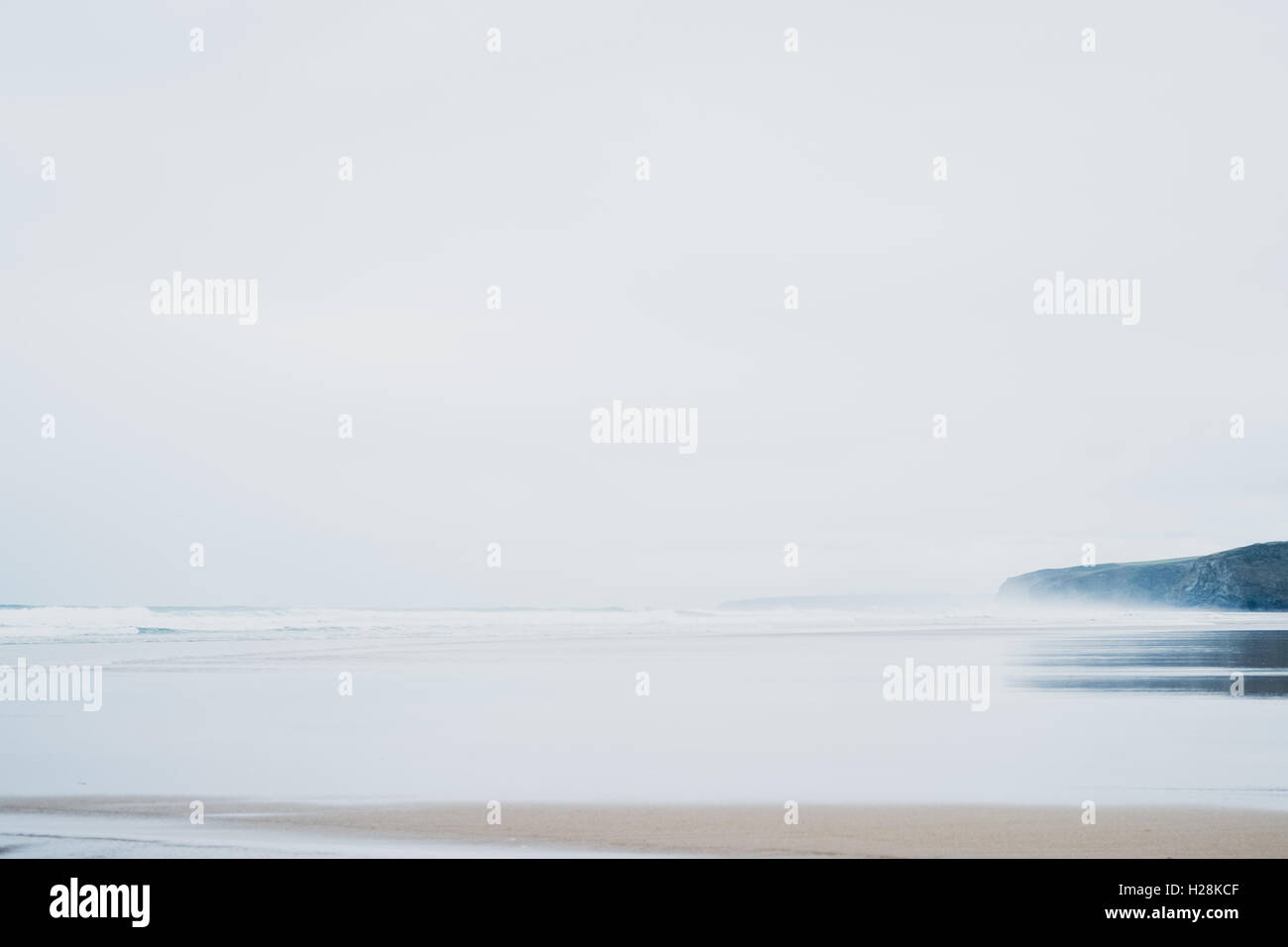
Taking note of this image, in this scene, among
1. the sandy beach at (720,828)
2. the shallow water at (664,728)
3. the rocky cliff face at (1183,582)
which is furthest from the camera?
the rocky cliff face at (1183,582)

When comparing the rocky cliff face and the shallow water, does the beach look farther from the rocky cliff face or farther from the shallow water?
the rocky cliff face

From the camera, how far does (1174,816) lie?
10.3 m

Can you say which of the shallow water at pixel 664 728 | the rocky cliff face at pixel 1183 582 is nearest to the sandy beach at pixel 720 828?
the shallow water at pixel 664 728

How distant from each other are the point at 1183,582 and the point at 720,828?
95144 millimetres

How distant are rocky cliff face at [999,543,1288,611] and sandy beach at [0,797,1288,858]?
76829 millimetres

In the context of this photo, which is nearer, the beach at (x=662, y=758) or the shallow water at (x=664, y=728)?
the beach at (x=662, y=758)

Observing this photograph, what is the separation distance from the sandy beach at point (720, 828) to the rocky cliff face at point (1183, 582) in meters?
76.8

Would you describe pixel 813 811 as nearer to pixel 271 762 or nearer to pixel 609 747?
pixel 609 747

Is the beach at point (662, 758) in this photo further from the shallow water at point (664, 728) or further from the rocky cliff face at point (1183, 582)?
the rocky cliff face at point (1183, 582)

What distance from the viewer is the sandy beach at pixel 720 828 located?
9477 millimetres

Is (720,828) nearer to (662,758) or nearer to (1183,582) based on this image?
(662,758)

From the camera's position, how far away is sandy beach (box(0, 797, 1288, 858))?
31.1 ft
